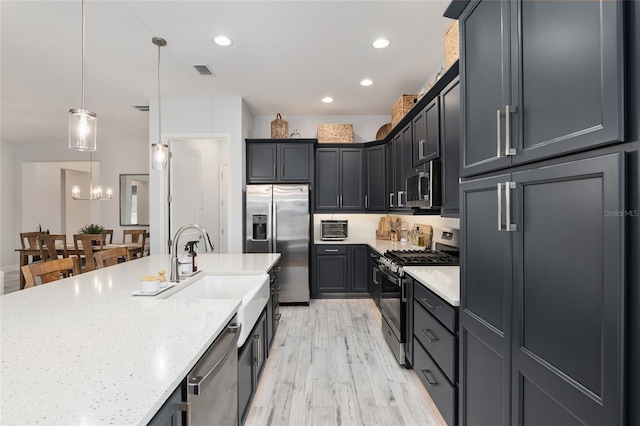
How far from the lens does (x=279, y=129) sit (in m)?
4.74

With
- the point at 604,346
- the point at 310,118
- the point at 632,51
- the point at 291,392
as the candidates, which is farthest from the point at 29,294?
the point at 310,118

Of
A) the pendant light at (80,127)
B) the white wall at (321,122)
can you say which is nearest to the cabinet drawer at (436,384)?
the pendant light at (80,127)

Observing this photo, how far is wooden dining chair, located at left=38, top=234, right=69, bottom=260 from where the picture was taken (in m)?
4.68

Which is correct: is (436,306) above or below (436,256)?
below

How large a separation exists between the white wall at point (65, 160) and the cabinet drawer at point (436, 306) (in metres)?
6.70

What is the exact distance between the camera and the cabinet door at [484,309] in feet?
3.79

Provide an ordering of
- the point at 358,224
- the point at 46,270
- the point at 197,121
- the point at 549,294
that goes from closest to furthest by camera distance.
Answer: the point at 549,294 < the point at 46,270 < the point at 197,121 < the point at 358,224

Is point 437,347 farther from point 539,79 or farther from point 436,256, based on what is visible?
point 539,79

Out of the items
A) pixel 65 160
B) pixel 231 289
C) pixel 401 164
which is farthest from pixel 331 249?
pixel 65 160

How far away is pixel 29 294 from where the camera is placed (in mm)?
1637

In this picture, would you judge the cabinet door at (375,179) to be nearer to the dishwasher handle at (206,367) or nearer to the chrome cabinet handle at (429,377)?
the chrome cabinet handle at (429,377)

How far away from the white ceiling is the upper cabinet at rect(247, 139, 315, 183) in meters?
0.61

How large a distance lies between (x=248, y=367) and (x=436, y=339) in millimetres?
1212

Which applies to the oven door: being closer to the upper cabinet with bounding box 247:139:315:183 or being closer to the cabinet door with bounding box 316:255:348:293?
the cabinet door with bounding box 316:255:348:293
